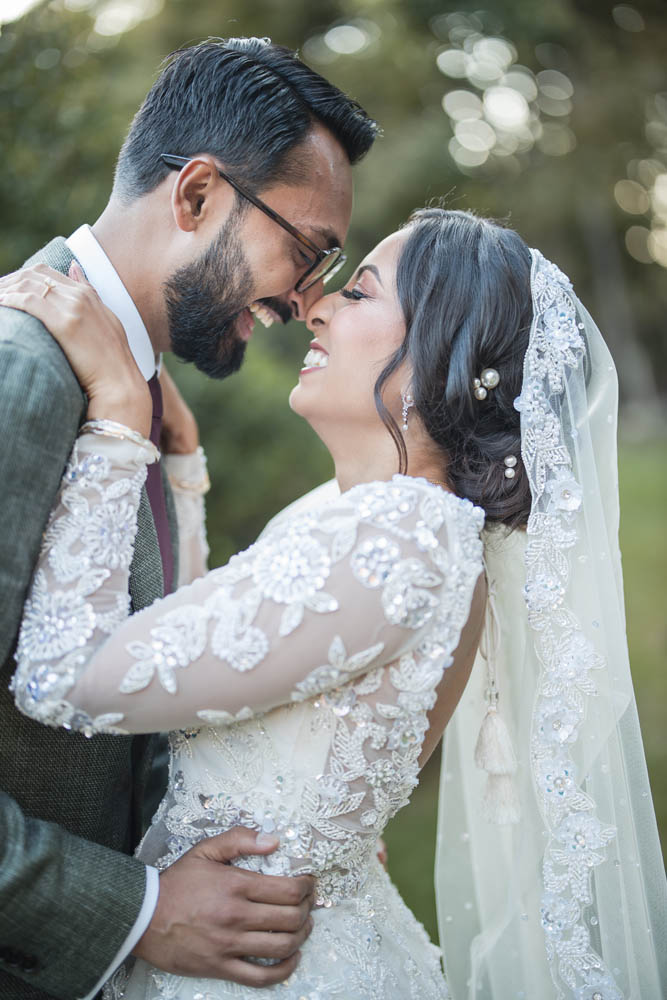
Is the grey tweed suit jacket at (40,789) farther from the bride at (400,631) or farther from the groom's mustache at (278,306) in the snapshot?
the groom's mustache at (278,306)

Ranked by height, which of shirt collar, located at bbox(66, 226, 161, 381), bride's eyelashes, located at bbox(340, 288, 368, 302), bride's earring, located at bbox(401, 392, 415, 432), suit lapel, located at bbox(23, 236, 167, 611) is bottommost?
suit lapel, located at bbox(23, 236, 167, 611)

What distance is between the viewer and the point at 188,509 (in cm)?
328

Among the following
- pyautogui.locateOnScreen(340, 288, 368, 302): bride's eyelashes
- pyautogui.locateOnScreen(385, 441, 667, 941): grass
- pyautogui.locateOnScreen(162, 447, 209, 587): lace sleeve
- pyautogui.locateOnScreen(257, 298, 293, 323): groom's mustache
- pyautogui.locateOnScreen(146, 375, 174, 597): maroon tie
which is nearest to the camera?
pyautogui.locateOnScreen(340, 288, 368, 302): bride's eyelashes

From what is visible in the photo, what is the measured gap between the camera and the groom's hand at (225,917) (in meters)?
1.89

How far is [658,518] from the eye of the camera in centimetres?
1230

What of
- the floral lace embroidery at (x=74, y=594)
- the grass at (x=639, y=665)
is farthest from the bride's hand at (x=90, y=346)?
the grass at (x=639, y=665)

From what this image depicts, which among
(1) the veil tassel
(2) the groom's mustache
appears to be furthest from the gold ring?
(1) the veil tassel

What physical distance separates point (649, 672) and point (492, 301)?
20.8ft

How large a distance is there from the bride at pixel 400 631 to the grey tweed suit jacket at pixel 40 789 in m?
0.08

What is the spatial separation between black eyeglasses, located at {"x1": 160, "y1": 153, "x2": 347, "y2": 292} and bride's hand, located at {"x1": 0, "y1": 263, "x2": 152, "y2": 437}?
749 millimetres

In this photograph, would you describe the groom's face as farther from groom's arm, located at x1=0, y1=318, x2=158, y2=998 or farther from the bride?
groom's arm, located at x1=0, y1=318, x2=158, y2=998

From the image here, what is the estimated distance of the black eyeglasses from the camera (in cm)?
256

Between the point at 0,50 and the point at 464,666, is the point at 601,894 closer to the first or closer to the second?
the point at 464,666

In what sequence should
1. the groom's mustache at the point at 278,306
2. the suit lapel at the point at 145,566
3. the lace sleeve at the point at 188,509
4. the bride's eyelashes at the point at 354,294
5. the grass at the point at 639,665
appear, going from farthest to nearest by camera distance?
the grass at the point at 639,665 → the lace sleeve at the point at 188,509 → the groom's mustache at the point at 278,306 → the bride's eyelashes at the point at 354,294 → the suit lapel at the point at 145,566
